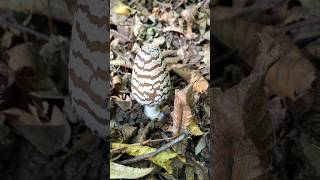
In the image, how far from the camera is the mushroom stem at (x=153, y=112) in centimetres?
108

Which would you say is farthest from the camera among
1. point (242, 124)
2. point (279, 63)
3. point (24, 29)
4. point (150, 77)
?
point (279, 63)

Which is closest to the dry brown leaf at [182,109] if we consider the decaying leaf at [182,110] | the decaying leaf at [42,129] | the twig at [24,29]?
the decaying leaf at [182,110]

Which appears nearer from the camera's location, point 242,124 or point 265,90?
point 242,124

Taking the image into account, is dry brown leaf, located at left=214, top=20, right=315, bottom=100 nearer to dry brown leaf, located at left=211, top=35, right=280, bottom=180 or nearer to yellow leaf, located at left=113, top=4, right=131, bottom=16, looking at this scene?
dry brown leaf, located at left=211, top=35, right=280, bottom=180

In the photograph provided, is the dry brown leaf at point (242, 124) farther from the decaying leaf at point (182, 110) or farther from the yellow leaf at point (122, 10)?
the yellow leaf at point (122, 10)

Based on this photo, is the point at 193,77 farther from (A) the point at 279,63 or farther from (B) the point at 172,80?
(A) the point at 279,63

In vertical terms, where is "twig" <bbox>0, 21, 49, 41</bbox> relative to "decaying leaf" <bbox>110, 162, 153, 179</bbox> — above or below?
above

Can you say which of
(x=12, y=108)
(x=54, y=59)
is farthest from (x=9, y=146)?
(x=54, y=59)

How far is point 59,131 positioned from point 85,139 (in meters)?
0.07

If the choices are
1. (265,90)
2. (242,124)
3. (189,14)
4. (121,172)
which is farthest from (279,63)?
(121,172)

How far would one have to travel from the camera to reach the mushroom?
3.47ft

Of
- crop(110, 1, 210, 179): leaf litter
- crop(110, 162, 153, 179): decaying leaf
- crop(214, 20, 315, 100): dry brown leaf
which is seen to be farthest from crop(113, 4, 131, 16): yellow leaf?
crop(214, 20, 315, 100): dry brown leaf

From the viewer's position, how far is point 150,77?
3.51 ft

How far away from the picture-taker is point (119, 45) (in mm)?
1074
